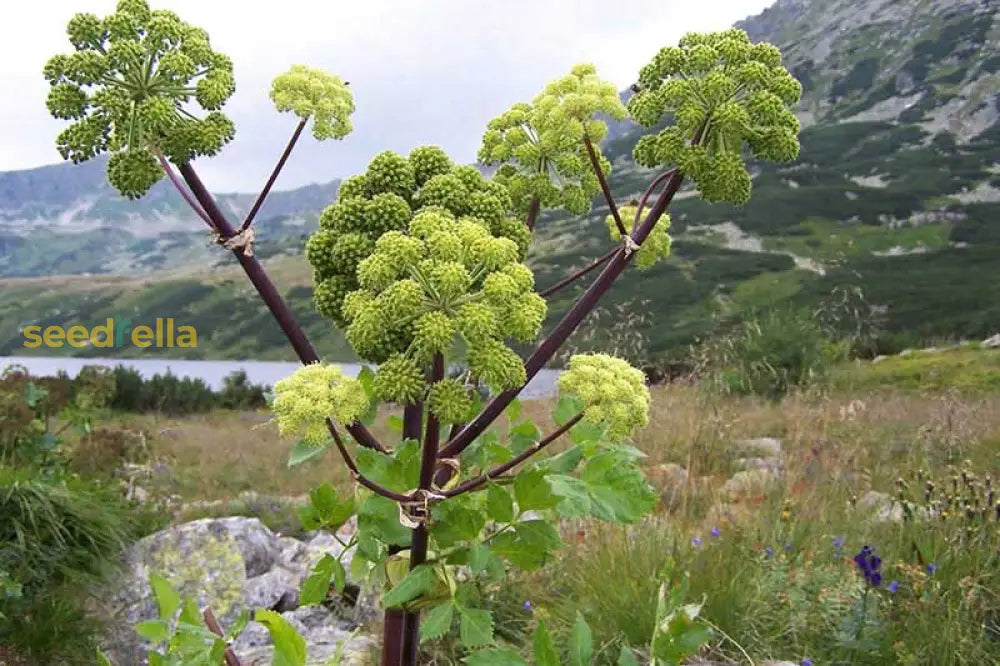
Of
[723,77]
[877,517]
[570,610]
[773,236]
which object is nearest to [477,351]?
[723,77]

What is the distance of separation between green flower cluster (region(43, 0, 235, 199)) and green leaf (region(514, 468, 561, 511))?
0.92 meters

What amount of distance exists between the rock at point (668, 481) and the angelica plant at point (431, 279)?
18.6 feet

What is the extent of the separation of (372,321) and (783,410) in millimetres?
14933

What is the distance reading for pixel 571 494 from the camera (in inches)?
64.6

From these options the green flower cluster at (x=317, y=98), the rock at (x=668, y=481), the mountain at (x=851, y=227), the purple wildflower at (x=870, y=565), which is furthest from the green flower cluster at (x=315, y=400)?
the mountain at (x=851, y=227)

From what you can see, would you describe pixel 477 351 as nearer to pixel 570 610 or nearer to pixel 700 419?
pixel 570 610

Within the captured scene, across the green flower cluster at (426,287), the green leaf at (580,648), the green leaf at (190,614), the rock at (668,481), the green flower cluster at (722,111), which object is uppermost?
the green flower cluster at (722,111)

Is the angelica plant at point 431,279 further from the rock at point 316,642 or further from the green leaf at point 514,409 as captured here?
the rock at point 316,642

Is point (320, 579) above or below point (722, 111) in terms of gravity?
below

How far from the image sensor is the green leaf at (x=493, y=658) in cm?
183

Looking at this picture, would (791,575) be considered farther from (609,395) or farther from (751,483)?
(609,395)

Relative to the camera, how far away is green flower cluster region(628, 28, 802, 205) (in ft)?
5.45

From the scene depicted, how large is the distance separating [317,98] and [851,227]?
118284 millimetres

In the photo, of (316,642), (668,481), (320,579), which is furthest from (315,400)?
(668,481)
